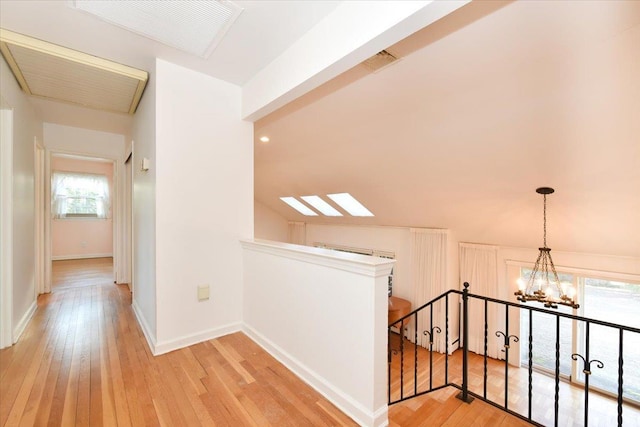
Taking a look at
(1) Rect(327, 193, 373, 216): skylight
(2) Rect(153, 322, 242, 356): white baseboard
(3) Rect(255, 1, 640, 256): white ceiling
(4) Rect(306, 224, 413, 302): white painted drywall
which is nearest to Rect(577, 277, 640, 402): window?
(3) Rect(255, 1, 640, 256): white ceiling

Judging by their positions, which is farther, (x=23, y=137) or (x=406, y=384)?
(x=406, y=384)

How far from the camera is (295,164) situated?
481 cm

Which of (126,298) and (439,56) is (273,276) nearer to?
(439,56)

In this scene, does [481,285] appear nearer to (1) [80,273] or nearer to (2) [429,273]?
(2) [429,273]

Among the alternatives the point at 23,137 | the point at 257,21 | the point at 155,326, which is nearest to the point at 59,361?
the point at 155,326

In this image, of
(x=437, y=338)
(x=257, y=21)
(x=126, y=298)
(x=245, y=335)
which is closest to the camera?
(x=257, y=21)

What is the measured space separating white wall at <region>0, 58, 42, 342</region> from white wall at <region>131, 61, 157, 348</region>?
A: 3.13 feet

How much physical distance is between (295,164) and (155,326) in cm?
316

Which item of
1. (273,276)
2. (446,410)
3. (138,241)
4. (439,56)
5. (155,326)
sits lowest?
(446,410)

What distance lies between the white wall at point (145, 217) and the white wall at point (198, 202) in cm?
9

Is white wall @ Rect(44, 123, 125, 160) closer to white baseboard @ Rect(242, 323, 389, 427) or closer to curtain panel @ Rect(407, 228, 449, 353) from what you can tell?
white baseboard @ Rect(242, 323, 389, 427)

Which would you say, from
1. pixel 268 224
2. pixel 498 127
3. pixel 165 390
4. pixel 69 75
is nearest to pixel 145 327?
pixel 165 390

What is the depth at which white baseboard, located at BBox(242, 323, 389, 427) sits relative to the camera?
1653mm

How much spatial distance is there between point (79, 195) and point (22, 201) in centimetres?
526
